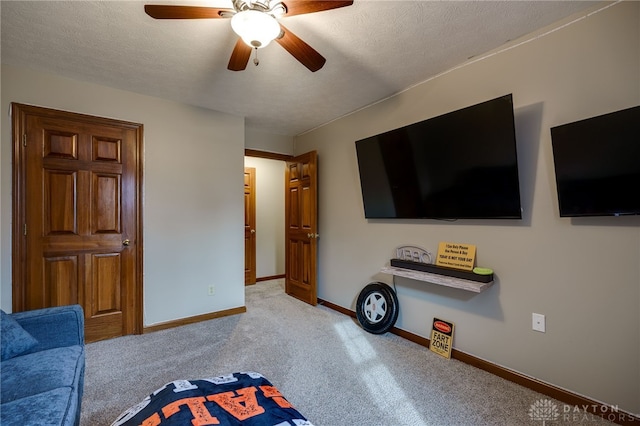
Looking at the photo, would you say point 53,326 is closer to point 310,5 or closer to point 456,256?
point 310,5

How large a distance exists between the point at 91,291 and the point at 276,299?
2.15m

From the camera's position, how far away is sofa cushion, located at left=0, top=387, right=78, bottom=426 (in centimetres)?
101

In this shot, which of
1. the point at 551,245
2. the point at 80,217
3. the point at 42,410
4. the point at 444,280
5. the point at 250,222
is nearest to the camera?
the point at 42,410

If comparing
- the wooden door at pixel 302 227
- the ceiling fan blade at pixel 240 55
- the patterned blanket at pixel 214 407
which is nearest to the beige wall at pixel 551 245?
the wooden door at pixel 302 227

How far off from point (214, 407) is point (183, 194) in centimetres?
254

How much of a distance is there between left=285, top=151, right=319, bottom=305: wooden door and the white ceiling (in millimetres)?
1167

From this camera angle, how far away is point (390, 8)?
1.73m

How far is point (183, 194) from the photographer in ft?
10.5

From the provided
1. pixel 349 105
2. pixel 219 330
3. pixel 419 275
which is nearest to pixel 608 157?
pixel 419 275

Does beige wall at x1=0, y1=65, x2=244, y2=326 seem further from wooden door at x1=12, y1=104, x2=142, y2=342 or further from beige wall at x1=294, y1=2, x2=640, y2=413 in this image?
beige wall at x1=294, y1=2, x2=640, y2=413

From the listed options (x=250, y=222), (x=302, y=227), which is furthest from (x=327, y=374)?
(x=250, y=222)

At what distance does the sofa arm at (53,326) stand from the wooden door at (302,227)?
2517 mm

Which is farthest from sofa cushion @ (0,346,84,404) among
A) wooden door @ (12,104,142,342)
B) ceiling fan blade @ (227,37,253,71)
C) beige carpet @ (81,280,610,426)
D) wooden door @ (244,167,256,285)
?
wooden door @ (244,167,256,285)

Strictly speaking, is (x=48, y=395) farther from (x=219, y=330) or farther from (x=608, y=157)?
(x=608, y=157)
